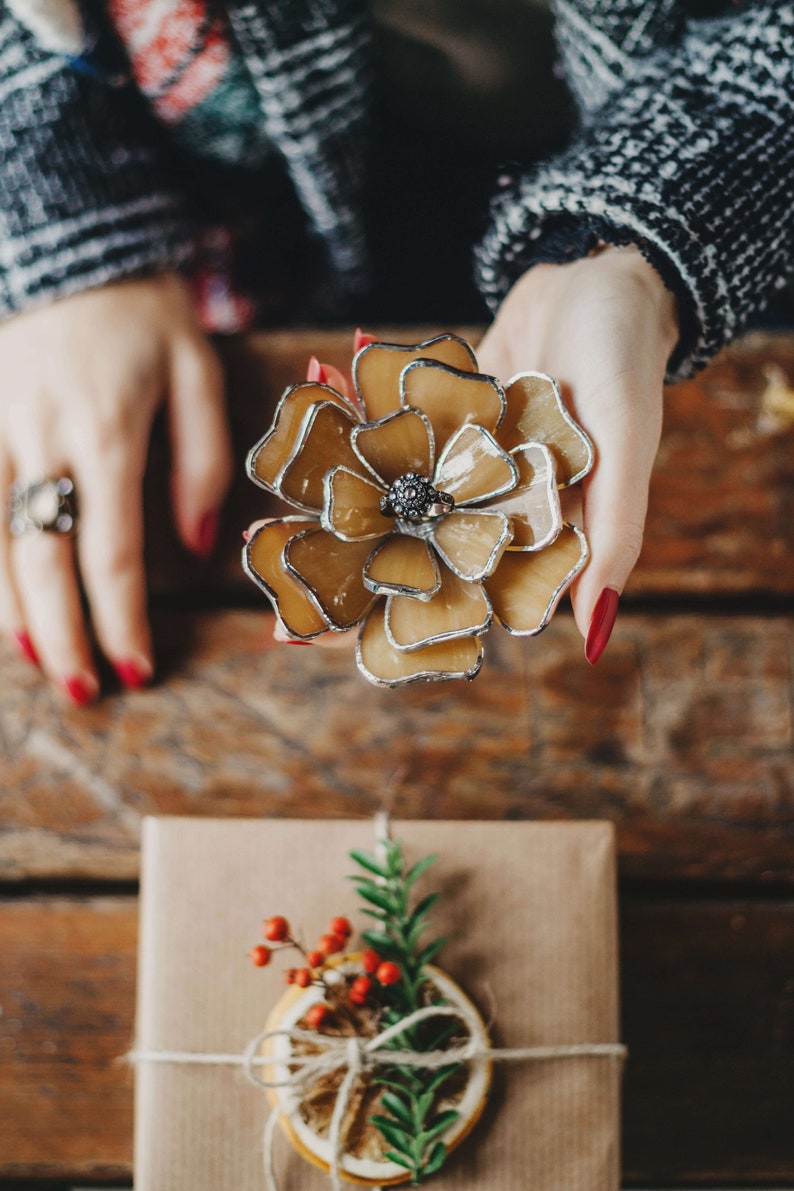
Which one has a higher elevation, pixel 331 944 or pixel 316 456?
pixel 316 456

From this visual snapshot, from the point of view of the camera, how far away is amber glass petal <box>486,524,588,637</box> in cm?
35

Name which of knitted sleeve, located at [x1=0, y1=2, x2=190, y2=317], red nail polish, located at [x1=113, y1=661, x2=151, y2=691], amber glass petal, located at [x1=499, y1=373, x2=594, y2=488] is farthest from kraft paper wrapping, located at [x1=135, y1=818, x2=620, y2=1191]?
knitted sleeve, located at [x1=0, y1=2, x2=190, y2=317]

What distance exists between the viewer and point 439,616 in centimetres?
36

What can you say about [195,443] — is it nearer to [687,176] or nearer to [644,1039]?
[687,176]

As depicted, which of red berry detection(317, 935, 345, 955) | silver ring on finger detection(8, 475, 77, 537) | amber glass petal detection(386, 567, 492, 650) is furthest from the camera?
silver ring on finger detection(8, 475, 77, 537)

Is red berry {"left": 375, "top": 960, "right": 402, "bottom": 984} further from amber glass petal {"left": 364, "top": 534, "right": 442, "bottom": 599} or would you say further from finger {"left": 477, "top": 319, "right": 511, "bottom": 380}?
finger {"left": 477, "top": 319, "right": 511, "bottom": 380}

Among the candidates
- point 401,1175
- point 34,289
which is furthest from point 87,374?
point 401,1175

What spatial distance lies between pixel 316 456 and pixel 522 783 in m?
0.30

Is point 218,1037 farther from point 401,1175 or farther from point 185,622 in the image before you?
point 185,622

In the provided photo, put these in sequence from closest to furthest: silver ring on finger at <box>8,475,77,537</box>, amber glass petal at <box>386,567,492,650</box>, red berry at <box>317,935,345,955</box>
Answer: amber glass petal at <box>386,567,492,650</box>
red berry at <box>317,935,345,955</box>
silver ring on finger at <box>8,475,77,537</box>

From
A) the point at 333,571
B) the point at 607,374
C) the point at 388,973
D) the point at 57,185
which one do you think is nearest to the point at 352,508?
the point at 333,571

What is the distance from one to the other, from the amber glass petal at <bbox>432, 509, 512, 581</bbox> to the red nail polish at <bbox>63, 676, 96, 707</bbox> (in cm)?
31

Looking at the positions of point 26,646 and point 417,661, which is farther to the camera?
point 26,646

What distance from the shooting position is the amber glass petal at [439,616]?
1.15 feet
